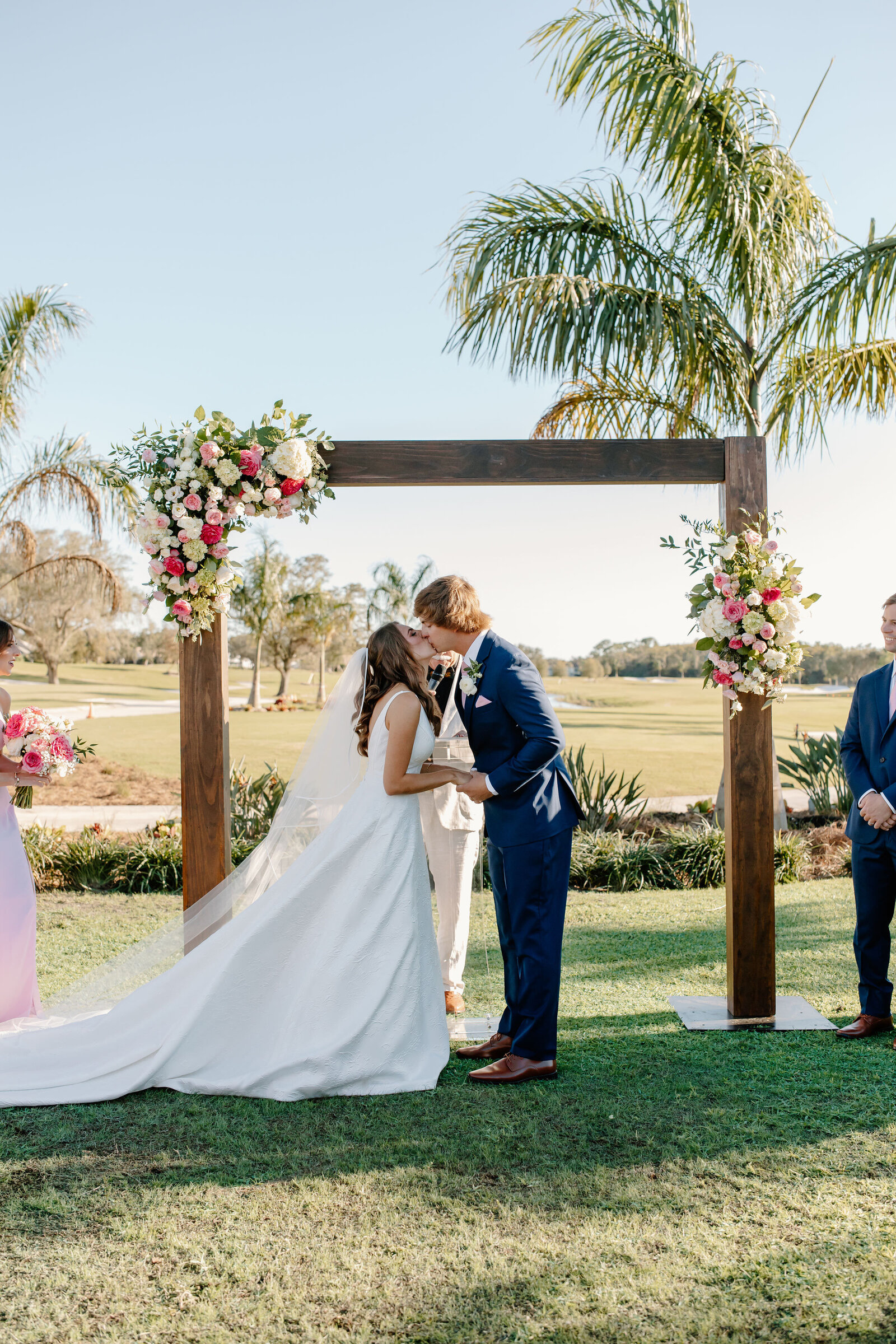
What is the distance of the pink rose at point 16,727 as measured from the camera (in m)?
4.65

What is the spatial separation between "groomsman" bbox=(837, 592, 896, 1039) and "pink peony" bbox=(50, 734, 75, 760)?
3.91 meters

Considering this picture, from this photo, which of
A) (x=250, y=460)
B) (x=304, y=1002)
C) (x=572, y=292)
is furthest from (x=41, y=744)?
(x=572, y=292)

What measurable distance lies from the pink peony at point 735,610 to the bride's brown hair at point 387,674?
4.97 feet

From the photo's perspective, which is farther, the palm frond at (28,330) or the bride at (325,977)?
the palm frond at (28,330)

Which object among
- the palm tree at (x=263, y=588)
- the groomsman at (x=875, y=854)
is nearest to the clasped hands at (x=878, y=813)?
the groomsman at (x=875, y=854)

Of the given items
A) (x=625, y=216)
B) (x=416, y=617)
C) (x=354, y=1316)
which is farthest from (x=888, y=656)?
(x=354, y=1316)

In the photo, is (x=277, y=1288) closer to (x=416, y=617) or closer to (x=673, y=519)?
(x=416, y=617)

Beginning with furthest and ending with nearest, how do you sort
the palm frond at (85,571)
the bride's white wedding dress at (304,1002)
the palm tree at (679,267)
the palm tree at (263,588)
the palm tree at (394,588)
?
1. the palm tree at (263,588)
2. the palm tree at (394,588)
3. the palm frond at (85,571)
4. the palm tree at (679,267)
5. the bride's white wedding dress at (304,1002)

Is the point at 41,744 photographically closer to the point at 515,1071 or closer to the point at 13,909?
the point at 13,909

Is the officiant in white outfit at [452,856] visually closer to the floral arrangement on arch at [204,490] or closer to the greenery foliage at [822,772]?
the floral arrangement on arch at [204,490]

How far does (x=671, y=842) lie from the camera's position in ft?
29.2

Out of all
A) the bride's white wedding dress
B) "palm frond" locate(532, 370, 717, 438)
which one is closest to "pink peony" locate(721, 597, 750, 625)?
the bride's white wedding dress

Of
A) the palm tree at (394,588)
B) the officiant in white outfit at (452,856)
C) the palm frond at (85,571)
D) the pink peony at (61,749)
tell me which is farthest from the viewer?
the palm tree at (394,588)

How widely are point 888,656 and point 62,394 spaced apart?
12056 mm
